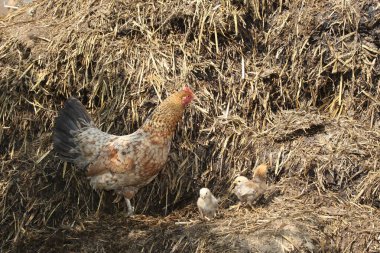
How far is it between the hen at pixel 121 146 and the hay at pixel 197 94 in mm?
308

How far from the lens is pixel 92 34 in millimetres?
6133

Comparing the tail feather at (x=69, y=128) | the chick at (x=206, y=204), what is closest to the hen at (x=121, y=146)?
the tail feather at (x=69, y=128)

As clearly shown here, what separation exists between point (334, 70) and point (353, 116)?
18.5 inches

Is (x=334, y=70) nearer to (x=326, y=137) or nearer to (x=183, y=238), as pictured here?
(x=326, y=137)

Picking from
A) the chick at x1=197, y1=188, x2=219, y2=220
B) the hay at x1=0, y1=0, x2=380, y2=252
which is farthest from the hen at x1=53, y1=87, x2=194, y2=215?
the chick at x1=197, y1=188, x2=219, y2=220

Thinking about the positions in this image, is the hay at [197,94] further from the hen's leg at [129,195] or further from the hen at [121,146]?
the hen at [121,146]

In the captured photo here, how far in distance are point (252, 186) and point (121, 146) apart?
120cm

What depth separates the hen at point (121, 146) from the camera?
5418 mm

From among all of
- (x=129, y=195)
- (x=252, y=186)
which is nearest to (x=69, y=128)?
(x=129, y=195)

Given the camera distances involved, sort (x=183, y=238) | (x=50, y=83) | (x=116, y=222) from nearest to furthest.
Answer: (x=183, y=238)
(x=116, y=222)
(x=50, y=83)

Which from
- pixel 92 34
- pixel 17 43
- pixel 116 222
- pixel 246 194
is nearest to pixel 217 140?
pixel 246 194

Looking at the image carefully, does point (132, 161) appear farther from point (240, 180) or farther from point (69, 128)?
point (240, 180)

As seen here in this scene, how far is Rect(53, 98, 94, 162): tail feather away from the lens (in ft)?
18.2

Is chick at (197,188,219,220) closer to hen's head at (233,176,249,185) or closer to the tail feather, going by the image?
hen's head at (233,176,249,185)
